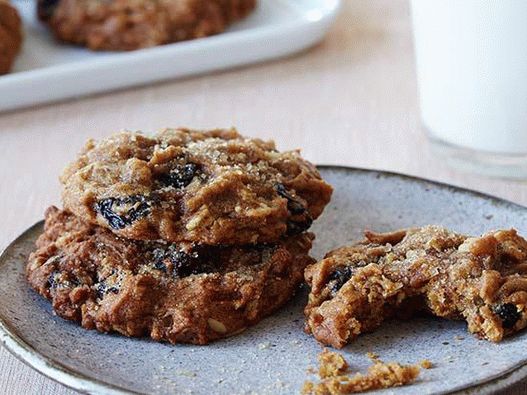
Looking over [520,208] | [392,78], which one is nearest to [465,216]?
[520,208]

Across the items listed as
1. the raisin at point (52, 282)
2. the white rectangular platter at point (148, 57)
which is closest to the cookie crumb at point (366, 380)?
the raisin at point (52, 282)

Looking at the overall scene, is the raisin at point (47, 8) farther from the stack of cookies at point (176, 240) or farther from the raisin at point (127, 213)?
the raisin at point (127, 213)

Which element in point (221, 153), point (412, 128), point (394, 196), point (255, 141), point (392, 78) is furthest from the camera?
point (392, 78)

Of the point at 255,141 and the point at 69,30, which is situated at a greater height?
the point at 255,141

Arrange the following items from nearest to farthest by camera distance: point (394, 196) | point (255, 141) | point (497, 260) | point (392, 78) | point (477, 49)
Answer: point (497, 260) → point (255, 141) → point (394, 196) → point (477, 49) → point (392, 78)

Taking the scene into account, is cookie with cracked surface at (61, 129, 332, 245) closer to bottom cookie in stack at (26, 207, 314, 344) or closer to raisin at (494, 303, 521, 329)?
bottom cookie in stack at (26, 207, 314, 344)

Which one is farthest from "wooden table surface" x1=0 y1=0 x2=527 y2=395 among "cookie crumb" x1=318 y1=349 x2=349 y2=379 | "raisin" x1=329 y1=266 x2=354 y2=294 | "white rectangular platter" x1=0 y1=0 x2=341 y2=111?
"cookie crumb" x1=318 y1=349 x2=349 y2=379

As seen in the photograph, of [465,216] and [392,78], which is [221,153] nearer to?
[465,216]
